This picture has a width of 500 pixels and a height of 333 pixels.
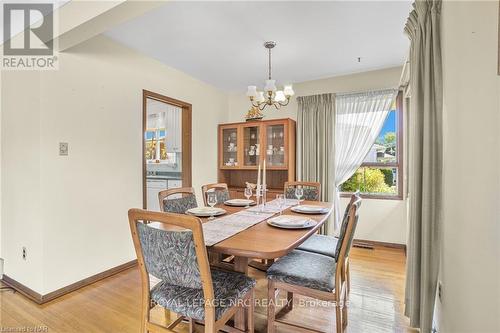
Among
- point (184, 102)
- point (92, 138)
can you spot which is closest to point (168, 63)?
point (184, 102)

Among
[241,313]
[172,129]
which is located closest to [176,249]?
[241,313]

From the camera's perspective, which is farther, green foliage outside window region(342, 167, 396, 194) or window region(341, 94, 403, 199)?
green foliage outside window region(342, 167, 396, 194)

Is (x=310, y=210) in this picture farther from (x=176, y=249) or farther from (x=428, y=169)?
(x=176, y=249)

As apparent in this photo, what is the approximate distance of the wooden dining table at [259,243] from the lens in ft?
4.03

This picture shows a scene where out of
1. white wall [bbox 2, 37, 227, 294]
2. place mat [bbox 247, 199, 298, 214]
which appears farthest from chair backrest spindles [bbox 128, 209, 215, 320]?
white wall [bbox 2, 37, 227, 294]

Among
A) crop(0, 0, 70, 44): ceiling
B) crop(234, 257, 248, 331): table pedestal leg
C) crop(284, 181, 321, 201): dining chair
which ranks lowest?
crop(234, 257, 248, 331): table pedestal leg

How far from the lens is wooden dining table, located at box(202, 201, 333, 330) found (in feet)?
4.03

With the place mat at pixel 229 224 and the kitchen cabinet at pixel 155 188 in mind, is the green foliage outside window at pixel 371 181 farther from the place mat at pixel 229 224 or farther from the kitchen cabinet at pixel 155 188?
the kitchen cabinet at pixel 155 188

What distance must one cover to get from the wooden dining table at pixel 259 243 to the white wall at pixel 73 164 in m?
1.61

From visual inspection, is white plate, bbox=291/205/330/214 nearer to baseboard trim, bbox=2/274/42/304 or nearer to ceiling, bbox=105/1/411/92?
ceiling, bbox=105/1/411/92

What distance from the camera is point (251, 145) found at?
4000 mm

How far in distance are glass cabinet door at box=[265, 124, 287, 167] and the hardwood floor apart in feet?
5.79

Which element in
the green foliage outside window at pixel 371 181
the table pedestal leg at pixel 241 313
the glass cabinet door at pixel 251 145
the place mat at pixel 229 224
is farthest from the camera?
the glass cabinet door at pixel 251 145

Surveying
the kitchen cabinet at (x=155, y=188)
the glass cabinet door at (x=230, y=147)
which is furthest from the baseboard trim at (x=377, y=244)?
the kitchen cabinet at (x=155, y=188)
